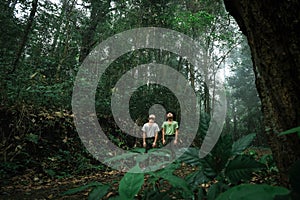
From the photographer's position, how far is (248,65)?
86.7 ft

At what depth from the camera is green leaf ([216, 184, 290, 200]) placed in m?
0.60

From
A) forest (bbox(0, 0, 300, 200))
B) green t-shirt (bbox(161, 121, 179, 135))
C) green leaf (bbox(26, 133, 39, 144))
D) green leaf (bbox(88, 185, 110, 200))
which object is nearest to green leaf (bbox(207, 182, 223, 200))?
forest (bbox(0, 0, 300, 200))

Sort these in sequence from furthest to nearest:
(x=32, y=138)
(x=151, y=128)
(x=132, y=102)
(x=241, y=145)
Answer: (x=132, y=102) → (x=151, y=128) → (x=32, y=138) → (x=241, y=145)

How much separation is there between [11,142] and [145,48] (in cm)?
865

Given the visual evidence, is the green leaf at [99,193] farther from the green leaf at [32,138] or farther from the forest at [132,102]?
the green leaf at [32,138]

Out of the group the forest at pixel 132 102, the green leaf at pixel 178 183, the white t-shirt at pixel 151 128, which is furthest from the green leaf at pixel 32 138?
the green leaf at pixel 178 183

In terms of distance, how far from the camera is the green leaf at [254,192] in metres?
0.60

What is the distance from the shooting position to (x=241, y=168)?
3.21ft

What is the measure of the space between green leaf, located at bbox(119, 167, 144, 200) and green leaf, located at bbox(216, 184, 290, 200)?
34cm

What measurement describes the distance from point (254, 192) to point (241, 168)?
0.36 m

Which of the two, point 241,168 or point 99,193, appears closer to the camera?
point 241,168

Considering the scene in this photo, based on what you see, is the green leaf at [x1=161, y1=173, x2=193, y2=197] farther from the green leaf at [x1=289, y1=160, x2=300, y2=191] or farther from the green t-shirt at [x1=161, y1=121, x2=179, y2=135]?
the green t-shirt at [x1=161, y1=121, x2=179, y2=135]

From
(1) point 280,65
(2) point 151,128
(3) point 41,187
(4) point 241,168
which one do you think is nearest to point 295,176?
(4) point 241,168

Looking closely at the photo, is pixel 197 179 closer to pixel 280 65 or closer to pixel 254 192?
pixel 254 192
